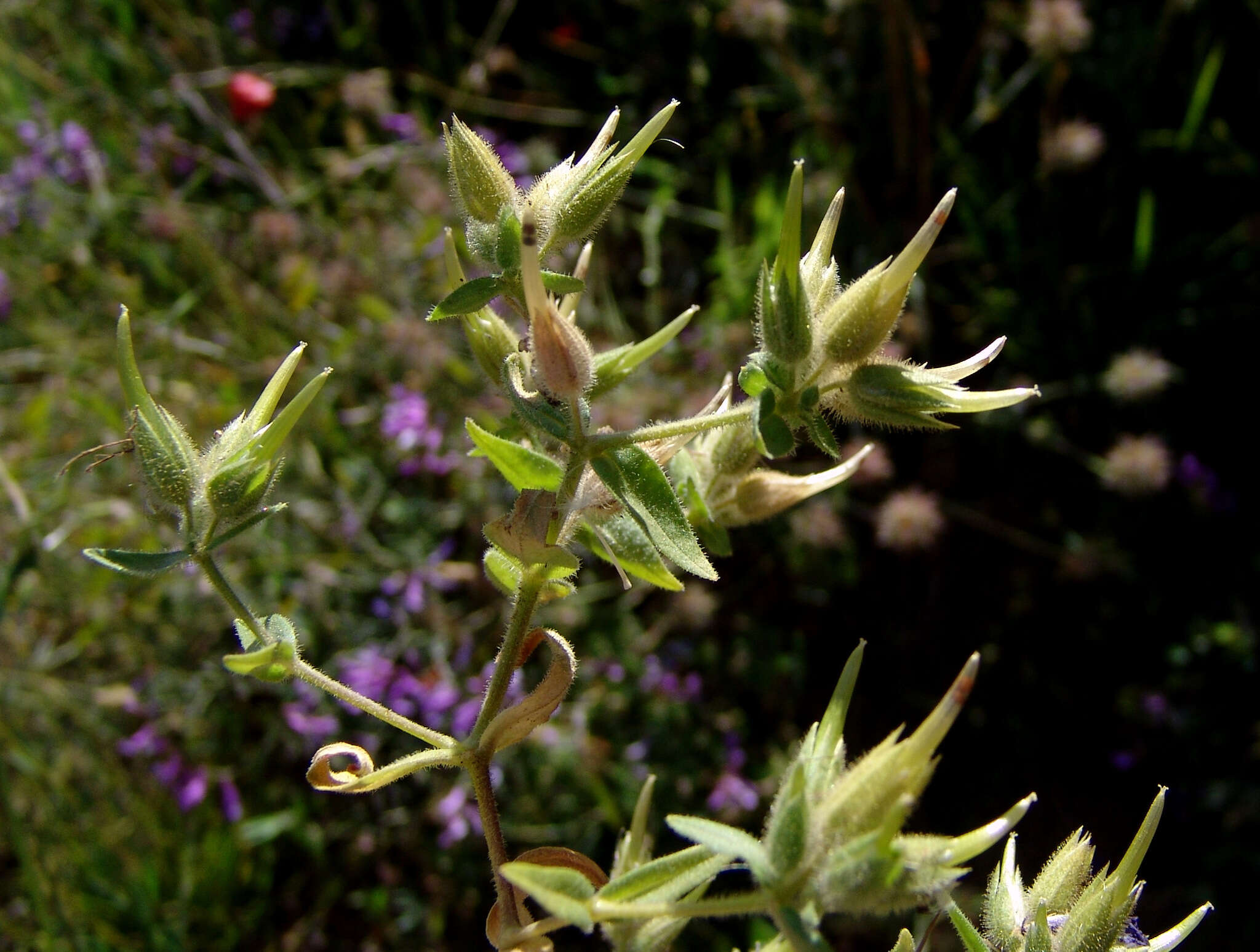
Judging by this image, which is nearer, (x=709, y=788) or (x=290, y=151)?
(x=709, y=788)

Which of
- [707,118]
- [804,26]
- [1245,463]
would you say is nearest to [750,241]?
[707,118]

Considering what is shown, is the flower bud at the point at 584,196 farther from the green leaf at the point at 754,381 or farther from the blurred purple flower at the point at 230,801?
the blurred purple flower at the point at 230,801

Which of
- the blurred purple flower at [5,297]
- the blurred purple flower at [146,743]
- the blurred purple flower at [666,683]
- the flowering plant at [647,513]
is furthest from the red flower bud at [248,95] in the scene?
the flowering plant at [647,513]

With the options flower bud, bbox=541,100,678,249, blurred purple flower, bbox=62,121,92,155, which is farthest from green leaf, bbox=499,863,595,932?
blurred purple flower, bbox=62,121,92,155

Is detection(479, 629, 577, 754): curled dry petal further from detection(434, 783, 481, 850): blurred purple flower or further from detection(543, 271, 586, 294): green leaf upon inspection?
detection(434, 783, 481, 850): blurred purple flower

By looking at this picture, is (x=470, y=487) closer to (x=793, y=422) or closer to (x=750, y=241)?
(x=750, y=241)
